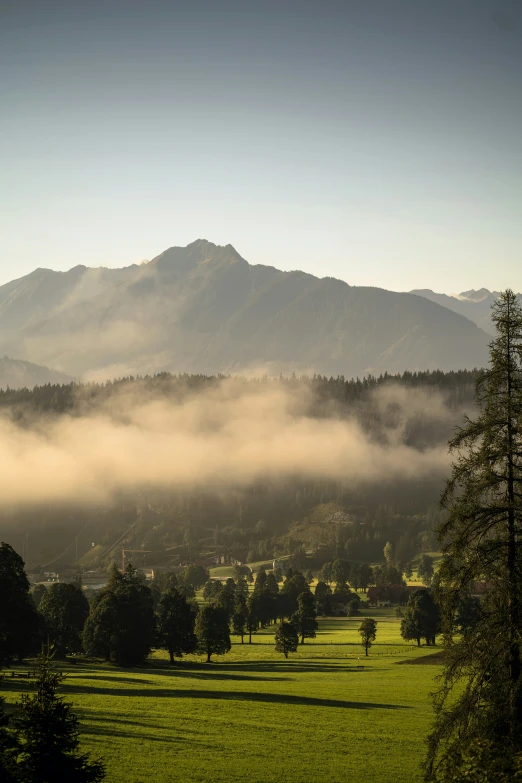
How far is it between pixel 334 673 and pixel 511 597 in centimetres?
7485

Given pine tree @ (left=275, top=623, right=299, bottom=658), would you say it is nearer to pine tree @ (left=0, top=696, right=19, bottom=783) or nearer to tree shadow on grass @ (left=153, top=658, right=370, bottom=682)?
tree shadow on grass @ (left=153, top=658, right=370, bottom=682)

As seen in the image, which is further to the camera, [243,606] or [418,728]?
[243,606]

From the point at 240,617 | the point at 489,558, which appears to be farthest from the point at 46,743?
the point at 240,617

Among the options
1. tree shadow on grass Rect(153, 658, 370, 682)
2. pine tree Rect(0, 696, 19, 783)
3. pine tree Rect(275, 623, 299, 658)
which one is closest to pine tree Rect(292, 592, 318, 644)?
pine tree Rect(275, 623, 299, 658)

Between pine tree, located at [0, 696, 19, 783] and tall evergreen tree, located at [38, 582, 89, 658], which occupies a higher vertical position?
pine tree, located at [0, 696, 19, 783]

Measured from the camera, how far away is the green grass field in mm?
50500

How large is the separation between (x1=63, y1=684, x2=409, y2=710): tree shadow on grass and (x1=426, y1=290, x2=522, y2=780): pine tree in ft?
143

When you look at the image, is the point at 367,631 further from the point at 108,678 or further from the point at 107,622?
the point at 108,678

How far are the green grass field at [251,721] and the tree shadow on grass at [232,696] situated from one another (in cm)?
11

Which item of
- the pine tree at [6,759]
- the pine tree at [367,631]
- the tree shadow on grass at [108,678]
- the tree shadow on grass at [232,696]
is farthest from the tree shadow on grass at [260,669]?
the pine tree at [6,759]

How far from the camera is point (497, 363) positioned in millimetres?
33031

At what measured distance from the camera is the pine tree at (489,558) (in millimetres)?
31109

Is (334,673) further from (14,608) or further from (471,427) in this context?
(471,427)

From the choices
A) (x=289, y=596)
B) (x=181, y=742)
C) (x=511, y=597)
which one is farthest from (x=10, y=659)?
(x=289, y=596)
